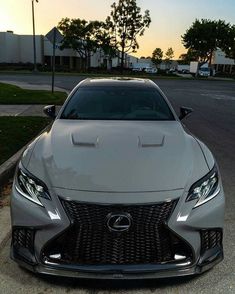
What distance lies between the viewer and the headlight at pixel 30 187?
309cm

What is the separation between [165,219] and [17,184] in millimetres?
1250

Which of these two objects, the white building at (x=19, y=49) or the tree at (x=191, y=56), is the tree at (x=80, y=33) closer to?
the white building at (x=19, y=49)

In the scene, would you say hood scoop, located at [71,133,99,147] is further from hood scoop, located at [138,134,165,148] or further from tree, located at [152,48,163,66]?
tree, located at [152,48,163,66]

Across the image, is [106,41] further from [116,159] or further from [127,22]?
[116,159]

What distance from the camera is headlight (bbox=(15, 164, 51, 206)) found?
3.09 m

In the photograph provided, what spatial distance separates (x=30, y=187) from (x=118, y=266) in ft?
2.97

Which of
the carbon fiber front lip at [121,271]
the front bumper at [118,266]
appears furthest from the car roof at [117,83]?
the carbon fiber front lip at [121,271]

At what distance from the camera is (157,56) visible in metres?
108

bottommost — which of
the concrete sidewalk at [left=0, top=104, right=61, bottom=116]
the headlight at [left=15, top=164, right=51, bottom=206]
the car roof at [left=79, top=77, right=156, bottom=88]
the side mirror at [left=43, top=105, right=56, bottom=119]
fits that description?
the concrete sidewalk at [left=0, top=104, right=61, bottom=116]

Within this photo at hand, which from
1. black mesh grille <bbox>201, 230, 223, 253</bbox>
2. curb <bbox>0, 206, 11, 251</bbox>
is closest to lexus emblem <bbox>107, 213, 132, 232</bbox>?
black mesh grille <bbox>201, 230, 223, 253</bbox>

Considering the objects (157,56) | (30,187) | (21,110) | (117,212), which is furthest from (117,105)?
(157,56)

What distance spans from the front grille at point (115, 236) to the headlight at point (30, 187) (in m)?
0.26

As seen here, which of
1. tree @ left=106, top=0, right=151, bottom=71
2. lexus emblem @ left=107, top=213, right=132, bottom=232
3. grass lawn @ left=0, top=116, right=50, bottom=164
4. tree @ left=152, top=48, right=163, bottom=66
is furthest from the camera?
tree @ left=152, top=48, right=163, bottom=66

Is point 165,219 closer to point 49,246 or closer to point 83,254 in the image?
point 83,254
